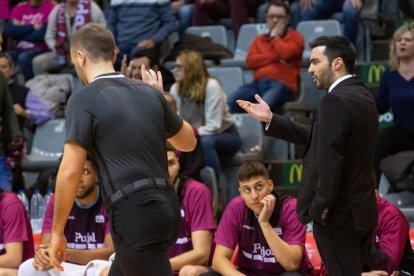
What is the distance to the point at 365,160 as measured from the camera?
4.80m

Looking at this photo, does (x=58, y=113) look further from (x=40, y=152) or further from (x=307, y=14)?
(x=307, y=14)

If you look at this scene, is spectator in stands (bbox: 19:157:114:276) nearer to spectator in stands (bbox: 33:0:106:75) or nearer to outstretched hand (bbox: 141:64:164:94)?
outstretched hand (bbox: 141:64:164:94)

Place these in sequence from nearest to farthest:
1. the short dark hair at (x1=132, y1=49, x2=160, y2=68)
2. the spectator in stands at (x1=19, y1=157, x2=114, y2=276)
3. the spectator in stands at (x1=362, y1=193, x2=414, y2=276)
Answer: the spectator in stands at (x1=362, y1=193, x2=414, y2=276) < the spectator in stands at (x1=19, y1=157, x2=114, y2=276) < the short dark hair at (x1=132, y1=49, x2=160, y2=68)

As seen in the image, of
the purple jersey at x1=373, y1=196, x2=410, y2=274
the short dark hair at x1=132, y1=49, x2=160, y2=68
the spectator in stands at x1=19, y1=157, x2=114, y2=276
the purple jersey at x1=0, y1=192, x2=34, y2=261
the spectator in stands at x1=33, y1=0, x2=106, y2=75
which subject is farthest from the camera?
the spectator in stands at x1=33, y1=0, x2=106, y2=75

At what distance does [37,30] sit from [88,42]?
19.7ft

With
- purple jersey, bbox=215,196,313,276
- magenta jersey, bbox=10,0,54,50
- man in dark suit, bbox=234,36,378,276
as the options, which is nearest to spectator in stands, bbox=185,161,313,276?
purple jersey, bbox=215,196,313,276

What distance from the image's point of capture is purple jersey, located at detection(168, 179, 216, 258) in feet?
20.9

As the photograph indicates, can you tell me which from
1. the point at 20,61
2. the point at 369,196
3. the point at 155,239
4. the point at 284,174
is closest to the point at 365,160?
the point at 369,196

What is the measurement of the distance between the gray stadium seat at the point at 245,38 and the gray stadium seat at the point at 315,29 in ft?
1.33

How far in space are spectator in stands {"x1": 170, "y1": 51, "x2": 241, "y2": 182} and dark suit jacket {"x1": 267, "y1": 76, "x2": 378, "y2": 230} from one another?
3.15 m

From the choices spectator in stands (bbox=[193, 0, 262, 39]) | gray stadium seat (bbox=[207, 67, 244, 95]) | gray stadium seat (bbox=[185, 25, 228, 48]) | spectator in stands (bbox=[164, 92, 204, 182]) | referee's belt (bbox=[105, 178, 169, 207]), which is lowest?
spectator in stands (bbox=[164, 92, 204, 182])

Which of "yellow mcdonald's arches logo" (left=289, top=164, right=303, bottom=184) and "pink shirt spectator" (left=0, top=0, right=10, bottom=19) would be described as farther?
"pink shirt spectator" (left=0, top=0, right=10, bottom=19)

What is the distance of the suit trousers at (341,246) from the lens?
4820 mm

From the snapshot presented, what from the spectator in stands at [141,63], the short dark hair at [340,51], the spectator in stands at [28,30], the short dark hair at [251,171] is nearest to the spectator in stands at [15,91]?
the spectator in stands at [28,30]
